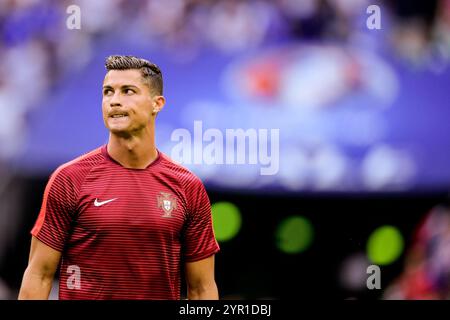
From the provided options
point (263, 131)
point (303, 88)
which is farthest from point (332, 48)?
point (263, 131)

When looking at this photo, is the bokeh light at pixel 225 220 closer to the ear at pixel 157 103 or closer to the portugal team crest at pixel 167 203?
the portugal team crest at pixel 167 203

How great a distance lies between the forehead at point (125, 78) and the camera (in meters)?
3.47

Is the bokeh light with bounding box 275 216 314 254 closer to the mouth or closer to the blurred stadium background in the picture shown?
the blurred stadium background

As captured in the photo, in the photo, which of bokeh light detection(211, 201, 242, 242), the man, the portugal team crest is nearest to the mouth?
the man

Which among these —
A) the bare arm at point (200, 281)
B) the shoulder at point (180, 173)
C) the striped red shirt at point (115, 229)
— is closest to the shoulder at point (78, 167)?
the striped red shirt at point (115, 229)

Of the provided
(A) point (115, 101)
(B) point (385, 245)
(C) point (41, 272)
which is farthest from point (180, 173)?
(B) point (385, 245)

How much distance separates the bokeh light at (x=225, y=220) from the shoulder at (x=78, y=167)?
2.35 ft

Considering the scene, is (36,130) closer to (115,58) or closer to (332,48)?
(115,58)

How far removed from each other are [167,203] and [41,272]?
70 centimetres

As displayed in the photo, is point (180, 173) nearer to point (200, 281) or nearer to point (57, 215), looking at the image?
point (200, 281)

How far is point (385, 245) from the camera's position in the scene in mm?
3799

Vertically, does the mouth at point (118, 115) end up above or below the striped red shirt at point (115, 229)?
above

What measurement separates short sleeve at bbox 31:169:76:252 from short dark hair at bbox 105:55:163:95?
665mm

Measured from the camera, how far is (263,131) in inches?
149
